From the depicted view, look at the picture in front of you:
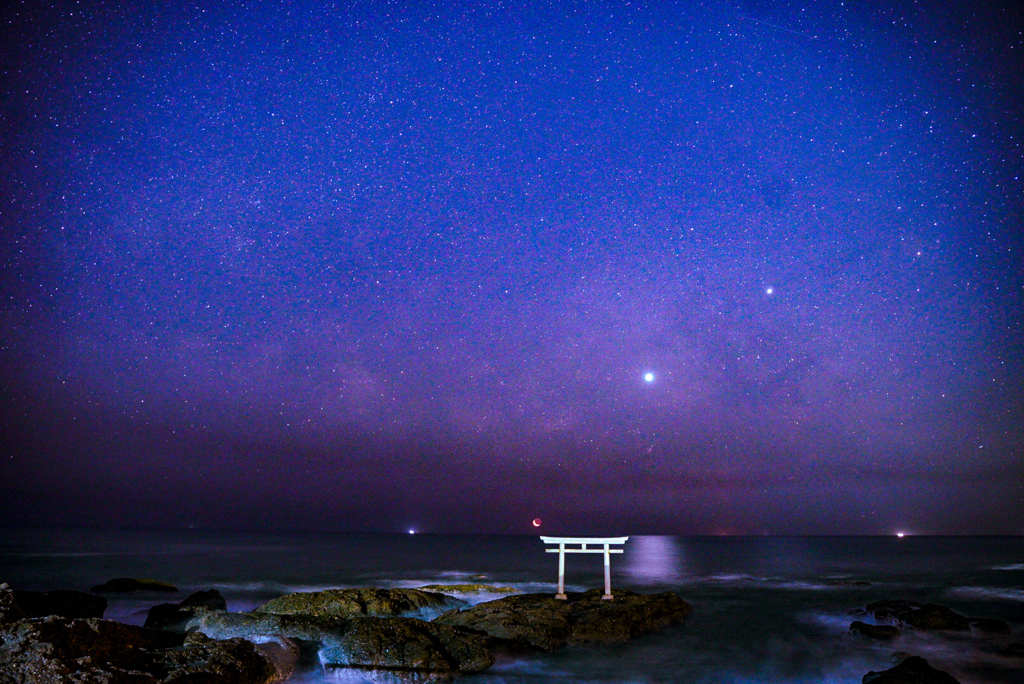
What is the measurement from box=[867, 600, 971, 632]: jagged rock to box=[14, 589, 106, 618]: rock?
25.0 m

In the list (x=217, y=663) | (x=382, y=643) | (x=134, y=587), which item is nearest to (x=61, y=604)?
(x=217, y=663)

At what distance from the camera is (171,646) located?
13352mm

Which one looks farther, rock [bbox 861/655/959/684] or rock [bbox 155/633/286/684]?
rock [bbox 861/655/959/684]

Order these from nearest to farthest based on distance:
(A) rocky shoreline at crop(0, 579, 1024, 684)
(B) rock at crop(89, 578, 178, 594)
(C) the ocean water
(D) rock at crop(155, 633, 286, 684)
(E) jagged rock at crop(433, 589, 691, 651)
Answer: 1. (A) rocky shoreline at crop(0, 579, 1024, 684)
2. (D) rock at crop(155, 633, 286, 684)
3. (C) the ocean water
4. (E) jagged rock at crop(433, 589, 691, 651)
5. (B) rock at crop(89, 578, 178, 594)

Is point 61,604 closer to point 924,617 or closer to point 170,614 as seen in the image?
point 170,614

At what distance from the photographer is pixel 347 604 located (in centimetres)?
2003

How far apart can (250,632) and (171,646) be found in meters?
3.79

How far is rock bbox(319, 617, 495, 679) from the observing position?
1466cm

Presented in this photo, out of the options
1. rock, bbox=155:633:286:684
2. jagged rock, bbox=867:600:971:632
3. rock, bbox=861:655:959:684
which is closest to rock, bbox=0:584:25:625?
rock, bbox=155:633:286:684

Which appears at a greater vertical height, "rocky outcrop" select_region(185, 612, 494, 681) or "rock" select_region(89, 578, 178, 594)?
"rocky outcrop" select_region(185, 612, 494, 681)

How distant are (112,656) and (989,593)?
4594 cm

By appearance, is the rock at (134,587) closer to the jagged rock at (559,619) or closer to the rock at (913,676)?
the jagged rock at (559,619)

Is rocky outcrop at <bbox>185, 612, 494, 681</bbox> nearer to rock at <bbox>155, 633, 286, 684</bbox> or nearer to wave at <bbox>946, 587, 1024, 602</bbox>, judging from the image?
rock at <bbox>155, 633, 286, 684</bbox>

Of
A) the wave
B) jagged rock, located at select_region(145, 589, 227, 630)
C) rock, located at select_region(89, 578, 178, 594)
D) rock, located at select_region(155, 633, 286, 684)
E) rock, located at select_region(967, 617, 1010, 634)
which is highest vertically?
rock, located at select_region(155, 633, 286, 684)
